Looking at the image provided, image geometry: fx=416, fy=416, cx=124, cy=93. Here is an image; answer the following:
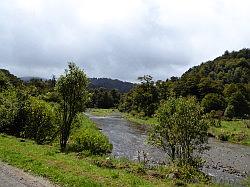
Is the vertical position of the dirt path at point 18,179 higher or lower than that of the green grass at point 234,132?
lower

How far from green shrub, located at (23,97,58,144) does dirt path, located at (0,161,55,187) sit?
1948 cm

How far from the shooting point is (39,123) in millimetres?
46594

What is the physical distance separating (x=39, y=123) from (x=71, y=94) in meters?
7.58

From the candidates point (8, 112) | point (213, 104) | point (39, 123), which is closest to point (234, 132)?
point (213, 104)

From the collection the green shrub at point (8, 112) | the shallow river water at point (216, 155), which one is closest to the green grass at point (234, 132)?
the shallow river water at point (216, 155)

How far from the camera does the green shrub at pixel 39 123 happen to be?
46156mm

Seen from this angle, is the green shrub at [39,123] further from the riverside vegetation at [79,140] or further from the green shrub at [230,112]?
the green shrub at [230,112]

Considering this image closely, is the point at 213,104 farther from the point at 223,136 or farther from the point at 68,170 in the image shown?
the point at 68,170

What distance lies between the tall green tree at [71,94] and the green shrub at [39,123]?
3.91m

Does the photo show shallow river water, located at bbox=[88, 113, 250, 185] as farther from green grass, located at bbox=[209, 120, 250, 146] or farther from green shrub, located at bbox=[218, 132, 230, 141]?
green grass, located at bbox=[209, 120, 250, 146]

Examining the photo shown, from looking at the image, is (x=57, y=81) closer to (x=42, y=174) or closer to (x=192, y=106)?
(x=192, y=106)

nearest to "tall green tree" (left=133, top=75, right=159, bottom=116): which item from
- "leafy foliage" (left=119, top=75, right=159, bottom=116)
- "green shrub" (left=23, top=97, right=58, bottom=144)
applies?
"leafy foliage" (left=119, top=75, right=159, bottom=116)

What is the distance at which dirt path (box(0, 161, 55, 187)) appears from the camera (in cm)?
2267

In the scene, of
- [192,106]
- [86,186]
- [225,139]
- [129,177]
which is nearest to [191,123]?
[192,106]
